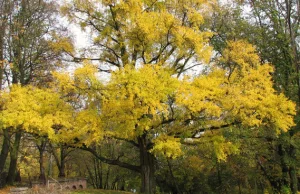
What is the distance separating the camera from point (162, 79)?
10789 millimetres

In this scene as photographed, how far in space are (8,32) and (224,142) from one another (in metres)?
13.0

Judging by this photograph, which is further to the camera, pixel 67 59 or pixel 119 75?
pixel 67 59

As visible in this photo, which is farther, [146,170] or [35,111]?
[146,170]

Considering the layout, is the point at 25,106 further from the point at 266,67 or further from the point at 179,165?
the point at 179,165

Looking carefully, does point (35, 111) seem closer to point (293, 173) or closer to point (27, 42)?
point (27, 42)

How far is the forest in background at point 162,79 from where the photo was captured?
10805 millimetres

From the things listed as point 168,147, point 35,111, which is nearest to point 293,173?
point 168,147

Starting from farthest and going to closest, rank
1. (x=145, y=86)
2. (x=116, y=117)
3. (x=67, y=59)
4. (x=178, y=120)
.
Answer: (x=67, y=59), (x=178, y=120), (x=116, y=117), (x=145, y=86)

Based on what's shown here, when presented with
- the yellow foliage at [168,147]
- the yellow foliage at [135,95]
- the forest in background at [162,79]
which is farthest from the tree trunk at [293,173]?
the yellow foliage at [135,95]

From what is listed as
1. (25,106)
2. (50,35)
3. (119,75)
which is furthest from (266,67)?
(50,35)

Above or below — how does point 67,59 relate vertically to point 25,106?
above

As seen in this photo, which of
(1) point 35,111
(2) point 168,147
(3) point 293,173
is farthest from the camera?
(3) point 293,173

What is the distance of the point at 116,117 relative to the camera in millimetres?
11352

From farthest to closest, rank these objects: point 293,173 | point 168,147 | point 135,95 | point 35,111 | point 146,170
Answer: point 146,170, point 293,173, point 35,111, point 168,147, point 135,95
